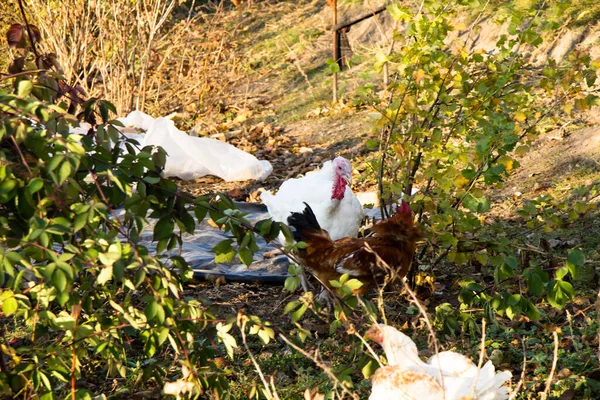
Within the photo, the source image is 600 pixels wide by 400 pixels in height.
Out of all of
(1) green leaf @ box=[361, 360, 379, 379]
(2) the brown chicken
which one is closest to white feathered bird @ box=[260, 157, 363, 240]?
(2) the brown chicken

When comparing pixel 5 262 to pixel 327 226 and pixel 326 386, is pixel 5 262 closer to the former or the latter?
pixel 326 386

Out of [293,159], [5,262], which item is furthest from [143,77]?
[5,262]

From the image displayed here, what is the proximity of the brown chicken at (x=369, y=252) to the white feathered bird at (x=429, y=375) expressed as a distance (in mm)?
1002

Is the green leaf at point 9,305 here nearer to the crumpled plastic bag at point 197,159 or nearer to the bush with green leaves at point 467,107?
the bush with green leaves at point 467,107

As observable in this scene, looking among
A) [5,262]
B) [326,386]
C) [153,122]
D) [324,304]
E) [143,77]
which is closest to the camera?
[5,262]

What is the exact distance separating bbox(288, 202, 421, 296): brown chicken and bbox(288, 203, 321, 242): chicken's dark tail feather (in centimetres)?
11

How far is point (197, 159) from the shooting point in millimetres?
6938

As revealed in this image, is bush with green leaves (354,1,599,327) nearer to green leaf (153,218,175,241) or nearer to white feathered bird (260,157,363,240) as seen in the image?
white feathered bird (260,157,363,240)

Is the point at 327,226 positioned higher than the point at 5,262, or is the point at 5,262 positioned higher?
the point at 5,262

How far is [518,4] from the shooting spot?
300 inches

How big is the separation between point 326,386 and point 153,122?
4.35m

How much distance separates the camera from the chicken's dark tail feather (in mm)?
4238

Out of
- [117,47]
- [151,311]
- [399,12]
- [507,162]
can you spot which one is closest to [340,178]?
[507,162]

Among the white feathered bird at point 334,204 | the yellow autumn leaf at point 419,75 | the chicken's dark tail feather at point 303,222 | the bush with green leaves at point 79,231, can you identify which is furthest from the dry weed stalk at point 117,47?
the bush with green leaves at point 79,231
